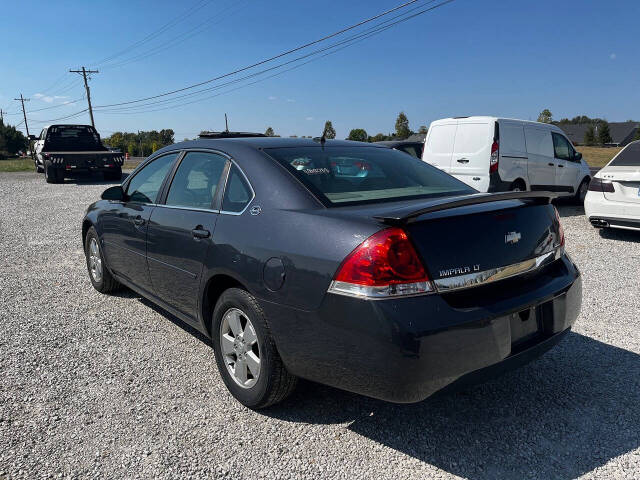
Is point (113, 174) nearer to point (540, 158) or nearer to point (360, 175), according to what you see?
point (540, 158)

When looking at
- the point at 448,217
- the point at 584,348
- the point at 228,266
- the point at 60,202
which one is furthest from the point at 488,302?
the point at 60,202

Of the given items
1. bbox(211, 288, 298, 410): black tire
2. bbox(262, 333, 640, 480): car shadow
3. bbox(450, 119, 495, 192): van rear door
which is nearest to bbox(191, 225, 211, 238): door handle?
bbox(211, 288, 298, 410): black tire

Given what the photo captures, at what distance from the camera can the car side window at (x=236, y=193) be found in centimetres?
303

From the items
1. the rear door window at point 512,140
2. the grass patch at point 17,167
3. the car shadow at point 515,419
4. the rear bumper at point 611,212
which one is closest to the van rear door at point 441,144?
the rear door window at point 512,140

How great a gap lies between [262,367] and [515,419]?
56.1 inches

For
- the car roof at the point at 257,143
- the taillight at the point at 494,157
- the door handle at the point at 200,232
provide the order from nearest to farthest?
the door handle at the point at 200,232 < the car roof at the point at 257,143 < the taillight at the point at 494,157

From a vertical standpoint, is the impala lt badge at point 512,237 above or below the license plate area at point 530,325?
above

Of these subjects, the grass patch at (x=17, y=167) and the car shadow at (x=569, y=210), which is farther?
the grass patch at (x=17, y=167)

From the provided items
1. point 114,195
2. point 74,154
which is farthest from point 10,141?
point 114,195

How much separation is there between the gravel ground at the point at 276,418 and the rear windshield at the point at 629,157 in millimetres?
4300

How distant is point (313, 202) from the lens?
2725mm

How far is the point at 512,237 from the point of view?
2598 mm

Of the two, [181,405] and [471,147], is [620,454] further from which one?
[471,147]

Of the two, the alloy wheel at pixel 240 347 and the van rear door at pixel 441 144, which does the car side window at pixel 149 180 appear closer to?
the alloy wheel at pixel 240 347
